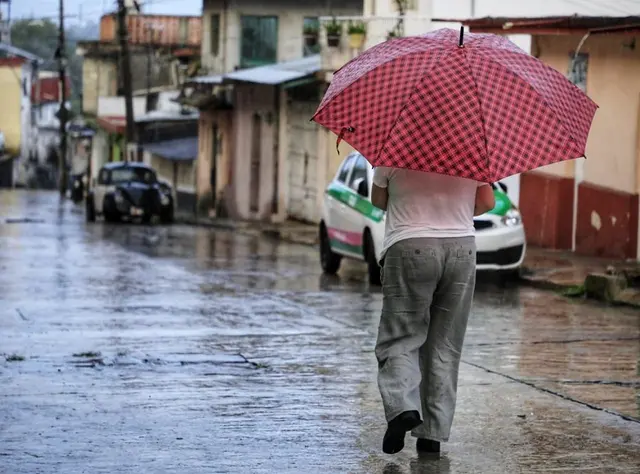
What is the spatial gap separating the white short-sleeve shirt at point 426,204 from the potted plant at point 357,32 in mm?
24840

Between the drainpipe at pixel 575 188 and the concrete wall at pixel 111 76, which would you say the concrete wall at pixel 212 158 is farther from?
the drainpipe at pixel 575 188

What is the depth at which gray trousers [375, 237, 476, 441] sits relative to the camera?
24.3ft

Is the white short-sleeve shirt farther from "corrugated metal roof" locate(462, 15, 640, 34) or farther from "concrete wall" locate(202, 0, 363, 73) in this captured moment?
"concrete wall" locate(202, 0, 363, 73)

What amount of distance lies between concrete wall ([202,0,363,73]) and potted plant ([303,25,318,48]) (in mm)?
911

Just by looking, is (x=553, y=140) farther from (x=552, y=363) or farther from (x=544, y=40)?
(x=544, y=40)

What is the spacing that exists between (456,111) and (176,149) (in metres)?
48.9

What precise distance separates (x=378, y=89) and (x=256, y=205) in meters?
35.7

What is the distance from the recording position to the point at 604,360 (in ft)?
37.7

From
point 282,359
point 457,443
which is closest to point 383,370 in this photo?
point 457,443

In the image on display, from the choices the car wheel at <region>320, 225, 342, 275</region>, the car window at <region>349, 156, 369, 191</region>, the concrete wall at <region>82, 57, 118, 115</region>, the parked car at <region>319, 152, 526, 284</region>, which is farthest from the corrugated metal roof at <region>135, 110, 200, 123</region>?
the car window at <region>349, 156, 369, 191</region>

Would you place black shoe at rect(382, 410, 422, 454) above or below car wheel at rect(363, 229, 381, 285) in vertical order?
above

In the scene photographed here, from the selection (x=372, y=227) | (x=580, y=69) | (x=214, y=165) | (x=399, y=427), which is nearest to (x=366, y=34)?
(x=580, y=69)

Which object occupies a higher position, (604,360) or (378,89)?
(378,89)

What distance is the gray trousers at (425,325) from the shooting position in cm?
742
